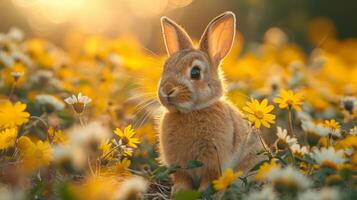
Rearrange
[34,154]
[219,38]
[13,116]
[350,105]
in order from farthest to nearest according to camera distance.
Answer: [350,105], [219,38], [13,116], [34,154]

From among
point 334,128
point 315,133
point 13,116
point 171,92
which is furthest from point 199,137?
point 13,116

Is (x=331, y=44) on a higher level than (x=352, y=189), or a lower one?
lower

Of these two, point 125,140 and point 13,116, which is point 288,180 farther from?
point 13,116

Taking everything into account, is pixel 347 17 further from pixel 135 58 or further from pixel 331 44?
pixel 135 58

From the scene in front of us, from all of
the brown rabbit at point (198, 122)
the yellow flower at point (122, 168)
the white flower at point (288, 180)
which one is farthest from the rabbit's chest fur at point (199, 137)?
the white flower at point (288, 180)

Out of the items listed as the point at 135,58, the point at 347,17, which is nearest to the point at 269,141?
the point at 135,58

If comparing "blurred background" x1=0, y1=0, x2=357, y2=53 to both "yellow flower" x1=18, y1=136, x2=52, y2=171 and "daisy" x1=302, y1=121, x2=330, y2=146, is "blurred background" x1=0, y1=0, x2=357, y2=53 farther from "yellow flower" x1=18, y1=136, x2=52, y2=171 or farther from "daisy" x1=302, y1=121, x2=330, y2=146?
"yellow flower" x1=18, y1=136, x2=52, y2=171
